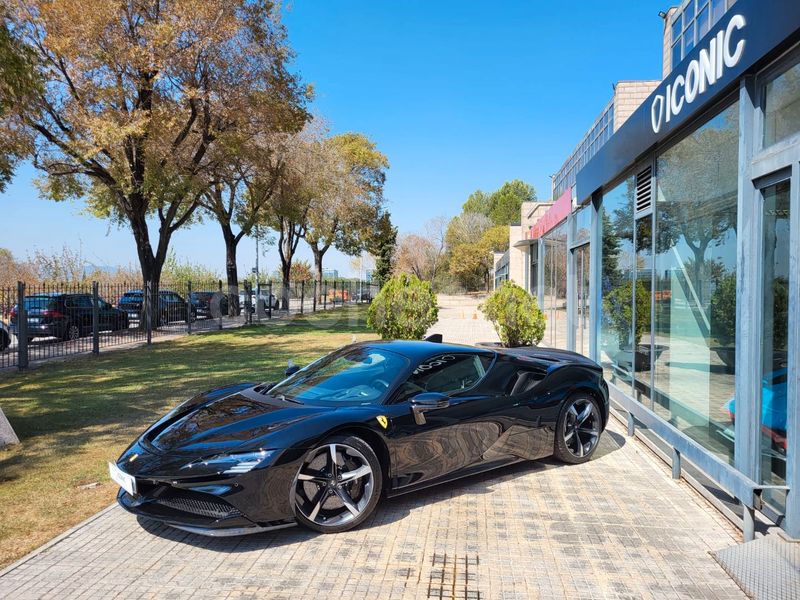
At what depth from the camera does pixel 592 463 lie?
5680mm

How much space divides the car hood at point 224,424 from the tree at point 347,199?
29.7 meters

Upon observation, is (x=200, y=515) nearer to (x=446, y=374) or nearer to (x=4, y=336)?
(x=446, y=374)

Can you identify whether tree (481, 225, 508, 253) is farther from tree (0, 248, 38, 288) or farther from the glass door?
the glass door

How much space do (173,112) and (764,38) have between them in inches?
721

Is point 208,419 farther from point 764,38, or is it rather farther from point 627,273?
point 627,273

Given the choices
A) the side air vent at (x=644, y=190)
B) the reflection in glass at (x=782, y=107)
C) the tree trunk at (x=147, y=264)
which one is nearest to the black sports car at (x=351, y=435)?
the side air vent at (x=644, y=190)

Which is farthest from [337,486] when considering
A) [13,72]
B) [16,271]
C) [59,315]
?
[16,271]

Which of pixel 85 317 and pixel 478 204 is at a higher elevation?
pixel 478 204

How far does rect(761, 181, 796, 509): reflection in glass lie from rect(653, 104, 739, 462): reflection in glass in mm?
496

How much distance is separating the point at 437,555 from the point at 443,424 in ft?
3.36

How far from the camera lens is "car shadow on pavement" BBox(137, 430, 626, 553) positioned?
3.80 metres

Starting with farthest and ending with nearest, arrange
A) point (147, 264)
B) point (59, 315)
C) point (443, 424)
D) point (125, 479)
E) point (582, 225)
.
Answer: point (147, 264), point (59, 315), point (582, 225), point (443, 424), point (125, 479)

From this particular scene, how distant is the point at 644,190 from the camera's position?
674 centimetres

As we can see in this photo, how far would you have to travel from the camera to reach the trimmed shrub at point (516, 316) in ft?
43.1
